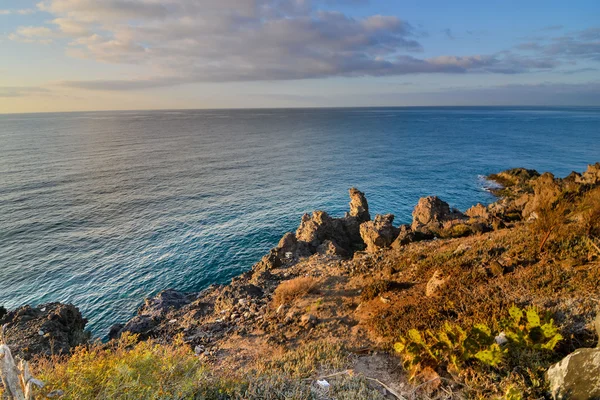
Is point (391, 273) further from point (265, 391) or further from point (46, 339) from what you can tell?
point (46, 339)

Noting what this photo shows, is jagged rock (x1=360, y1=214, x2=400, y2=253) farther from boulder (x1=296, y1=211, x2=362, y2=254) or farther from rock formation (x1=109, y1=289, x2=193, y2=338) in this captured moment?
rock formation (x1=109, y1=289, x2=193, y2=338)

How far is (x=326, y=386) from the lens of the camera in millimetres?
9164

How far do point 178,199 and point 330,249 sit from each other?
3109 cm

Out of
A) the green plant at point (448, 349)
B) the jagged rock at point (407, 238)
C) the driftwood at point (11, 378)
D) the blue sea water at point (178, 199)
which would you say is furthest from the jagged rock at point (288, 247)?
the driftwood at point (11, 378)

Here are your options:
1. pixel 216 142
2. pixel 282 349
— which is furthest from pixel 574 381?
pixel 216 142

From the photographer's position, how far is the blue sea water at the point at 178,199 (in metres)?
28.9

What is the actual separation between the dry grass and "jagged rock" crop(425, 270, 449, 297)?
20.8 ft

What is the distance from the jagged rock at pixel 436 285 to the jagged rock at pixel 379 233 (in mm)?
11904

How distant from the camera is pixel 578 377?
290 inches

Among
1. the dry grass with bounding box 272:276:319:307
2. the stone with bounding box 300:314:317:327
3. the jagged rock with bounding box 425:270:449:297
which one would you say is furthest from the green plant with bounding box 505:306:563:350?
the dry grass with bounding box 272:276:319:307

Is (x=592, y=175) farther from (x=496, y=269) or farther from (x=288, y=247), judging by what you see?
(x=288, y=247)

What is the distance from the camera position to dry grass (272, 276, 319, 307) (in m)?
17.5

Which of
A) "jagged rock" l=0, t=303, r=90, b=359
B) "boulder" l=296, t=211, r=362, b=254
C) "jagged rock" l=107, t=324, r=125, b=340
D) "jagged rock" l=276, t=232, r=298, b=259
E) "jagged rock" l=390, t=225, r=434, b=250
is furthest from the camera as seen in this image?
"boulder" l=296, t=211, r=362, b=254

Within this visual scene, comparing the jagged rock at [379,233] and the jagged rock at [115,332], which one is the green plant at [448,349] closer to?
the jagged rock at [379,233]
